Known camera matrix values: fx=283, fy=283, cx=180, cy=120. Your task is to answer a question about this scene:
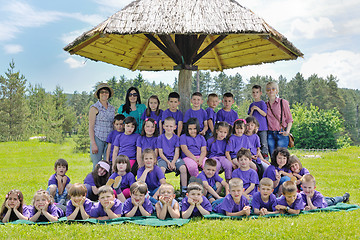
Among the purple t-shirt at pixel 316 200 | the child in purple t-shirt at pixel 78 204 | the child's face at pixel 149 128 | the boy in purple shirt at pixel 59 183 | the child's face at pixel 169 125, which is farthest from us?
the child's face at pixel 149 128

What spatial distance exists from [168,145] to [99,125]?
1797mm

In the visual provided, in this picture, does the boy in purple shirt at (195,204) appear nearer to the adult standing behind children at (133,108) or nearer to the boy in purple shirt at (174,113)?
the boy in purple shirt at (174,113)

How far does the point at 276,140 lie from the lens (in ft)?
22.8

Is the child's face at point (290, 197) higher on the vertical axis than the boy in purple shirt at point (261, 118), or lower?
lower

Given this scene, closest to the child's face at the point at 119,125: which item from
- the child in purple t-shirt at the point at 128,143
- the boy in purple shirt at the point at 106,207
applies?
the child in purple t-shirt at the point at 128,143

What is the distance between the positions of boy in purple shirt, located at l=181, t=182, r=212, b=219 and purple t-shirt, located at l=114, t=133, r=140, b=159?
1.80m

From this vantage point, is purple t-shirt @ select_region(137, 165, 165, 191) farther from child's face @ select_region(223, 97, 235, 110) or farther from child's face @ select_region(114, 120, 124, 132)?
child's face @ select_region(223, 97, 235, 110)

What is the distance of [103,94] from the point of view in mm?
6684

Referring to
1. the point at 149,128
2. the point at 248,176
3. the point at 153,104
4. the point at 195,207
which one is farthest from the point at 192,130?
the point at 195,207

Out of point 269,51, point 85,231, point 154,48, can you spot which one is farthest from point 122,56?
point 85,231

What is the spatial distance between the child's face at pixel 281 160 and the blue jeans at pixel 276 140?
112cm

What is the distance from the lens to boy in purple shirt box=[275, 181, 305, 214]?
4863 millimetres

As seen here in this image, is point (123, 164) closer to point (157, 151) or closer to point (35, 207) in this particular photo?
point (157, 151)

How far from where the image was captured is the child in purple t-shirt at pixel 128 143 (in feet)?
20.1
